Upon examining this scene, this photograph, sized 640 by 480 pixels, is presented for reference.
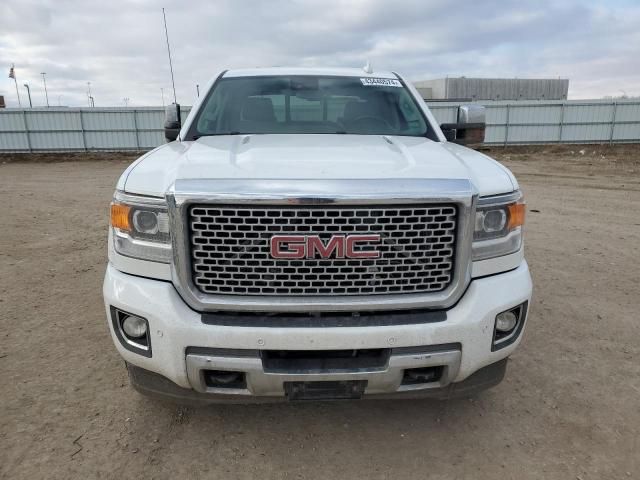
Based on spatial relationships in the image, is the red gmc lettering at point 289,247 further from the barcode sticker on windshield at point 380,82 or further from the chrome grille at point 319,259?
the barcode sticker on windshield at point 380,82

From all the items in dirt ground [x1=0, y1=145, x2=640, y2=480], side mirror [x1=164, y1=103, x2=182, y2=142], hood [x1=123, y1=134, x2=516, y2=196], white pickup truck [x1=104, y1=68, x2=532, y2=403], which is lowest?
dirt ground [x1=0, y1=145, x2=640, y2=480]

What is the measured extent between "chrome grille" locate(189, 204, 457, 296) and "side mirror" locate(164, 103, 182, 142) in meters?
1.79

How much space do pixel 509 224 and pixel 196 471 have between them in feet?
6.14

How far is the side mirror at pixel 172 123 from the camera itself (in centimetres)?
367

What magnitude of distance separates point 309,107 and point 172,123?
1.05 meters

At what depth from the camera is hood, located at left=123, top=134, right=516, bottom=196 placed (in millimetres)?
2172

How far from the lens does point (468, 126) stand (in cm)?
368

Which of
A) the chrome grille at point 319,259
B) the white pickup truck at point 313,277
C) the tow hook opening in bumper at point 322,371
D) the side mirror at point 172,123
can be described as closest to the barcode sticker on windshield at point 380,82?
the side mirror at point 172,123

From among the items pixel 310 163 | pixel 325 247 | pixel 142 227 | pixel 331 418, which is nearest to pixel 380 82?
pixel 310 163

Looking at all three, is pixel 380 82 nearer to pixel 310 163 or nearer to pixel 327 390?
pixel 310 163

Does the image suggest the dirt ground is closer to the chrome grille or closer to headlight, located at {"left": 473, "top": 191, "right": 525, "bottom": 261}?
the chrome grille

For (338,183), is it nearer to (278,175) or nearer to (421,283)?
(278,175)

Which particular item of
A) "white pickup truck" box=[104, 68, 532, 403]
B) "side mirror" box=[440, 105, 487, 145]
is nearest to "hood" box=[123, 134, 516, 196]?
"white pickup truck" box=[104, 68, 532, 403]

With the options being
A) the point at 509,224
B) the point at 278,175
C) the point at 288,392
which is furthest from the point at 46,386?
the point at 509,224
